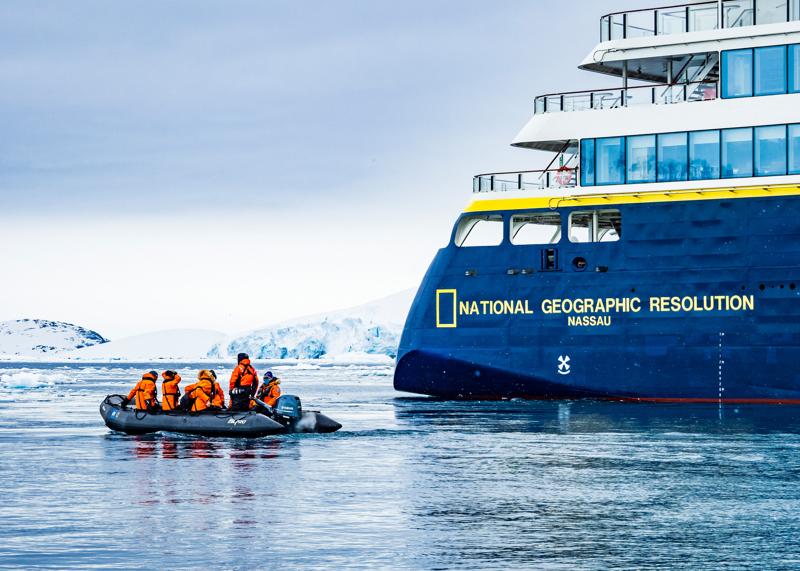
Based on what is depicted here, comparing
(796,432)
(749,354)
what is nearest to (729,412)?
(749,354)

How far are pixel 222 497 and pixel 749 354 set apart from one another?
83.3ft

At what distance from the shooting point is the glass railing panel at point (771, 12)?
43344mm

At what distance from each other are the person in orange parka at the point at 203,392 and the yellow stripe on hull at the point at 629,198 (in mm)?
16754

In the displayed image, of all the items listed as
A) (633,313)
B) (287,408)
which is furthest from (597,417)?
(287,408)

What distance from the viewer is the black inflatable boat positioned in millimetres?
32094

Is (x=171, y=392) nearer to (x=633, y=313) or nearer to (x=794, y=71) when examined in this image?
(x=633, y=313)

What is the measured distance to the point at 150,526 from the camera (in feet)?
57.3

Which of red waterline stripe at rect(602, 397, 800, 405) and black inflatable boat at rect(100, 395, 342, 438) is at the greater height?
black inflatable boat at rect(100, 395, 342, 438)

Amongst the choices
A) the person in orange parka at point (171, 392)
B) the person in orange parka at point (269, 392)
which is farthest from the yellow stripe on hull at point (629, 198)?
the person in orange parka at point (171, 392)

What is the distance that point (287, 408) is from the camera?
33.6 metres

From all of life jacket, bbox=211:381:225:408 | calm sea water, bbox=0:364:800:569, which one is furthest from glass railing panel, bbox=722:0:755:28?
life jacket, bbox=211:381:225:408

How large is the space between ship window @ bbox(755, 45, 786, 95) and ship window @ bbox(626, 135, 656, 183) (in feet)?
12.7

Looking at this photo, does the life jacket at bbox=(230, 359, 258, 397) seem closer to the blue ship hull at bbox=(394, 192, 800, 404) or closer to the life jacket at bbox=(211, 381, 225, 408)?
the life jacket at bbox=(211, 381, 225, 408)

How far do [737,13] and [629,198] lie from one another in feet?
23.2
